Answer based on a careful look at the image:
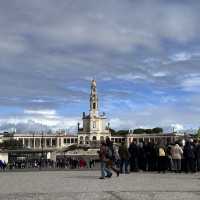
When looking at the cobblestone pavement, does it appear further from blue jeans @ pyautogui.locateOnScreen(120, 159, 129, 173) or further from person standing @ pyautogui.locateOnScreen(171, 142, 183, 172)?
person standing @ pyautogui.locateOnScreen(171, 142, 183, 172)

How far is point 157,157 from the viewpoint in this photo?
1117 inches

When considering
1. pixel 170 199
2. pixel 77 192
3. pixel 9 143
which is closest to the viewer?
pixel 170 199

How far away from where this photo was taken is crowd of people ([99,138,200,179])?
2692 cm

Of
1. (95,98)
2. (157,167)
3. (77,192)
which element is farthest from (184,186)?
(95,98)

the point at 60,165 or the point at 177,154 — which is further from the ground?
the point at 177,154

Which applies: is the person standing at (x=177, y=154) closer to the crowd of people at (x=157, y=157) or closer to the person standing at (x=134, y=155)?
the crowd of people at (x=157, y=157)

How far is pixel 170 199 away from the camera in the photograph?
14.4m

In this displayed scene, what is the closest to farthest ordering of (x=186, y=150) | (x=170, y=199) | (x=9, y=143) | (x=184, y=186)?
(x=170, y=199)
(x=184, y=186)
(x=186, y=150)
(x=9, y=143)

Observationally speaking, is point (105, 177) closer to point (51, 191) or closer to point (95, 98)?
point (51, 191)

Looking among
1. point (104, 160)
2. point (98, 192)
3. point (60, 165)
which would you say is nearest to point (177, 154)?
point (104, 160)

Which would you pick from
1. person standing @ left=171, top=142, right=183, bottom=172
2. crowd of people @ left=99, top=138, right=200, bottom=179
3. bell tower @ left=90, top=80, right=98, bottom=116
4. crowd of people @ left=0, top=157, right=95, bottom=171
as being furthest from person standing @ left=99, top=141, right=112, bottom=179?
bell tower @ left=90, top=80, right=98, bottom=116

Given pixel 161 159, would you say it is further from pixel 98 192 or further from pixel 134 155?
pixel 98 192

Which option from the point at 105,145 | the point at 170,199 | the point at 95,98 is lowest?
the point at 170,199

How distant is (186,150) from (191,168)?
125cm
